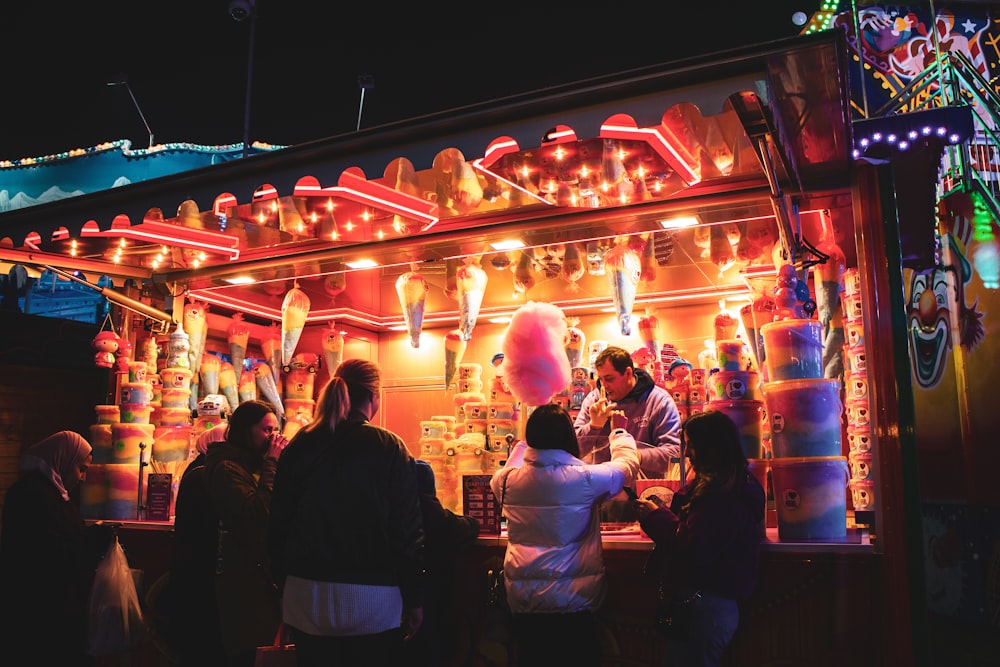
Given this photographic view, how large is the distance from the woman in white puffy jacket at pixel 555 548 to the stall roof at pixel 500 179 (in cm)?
170

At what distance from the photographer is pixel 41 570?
13.0 ft

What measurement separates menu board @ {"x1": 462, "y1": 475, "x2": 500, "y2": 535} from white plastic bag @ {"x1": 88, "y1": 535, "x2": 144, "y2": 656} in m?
2.17

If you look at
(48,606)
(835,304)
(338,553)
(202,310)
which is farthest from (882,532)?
(202,310)

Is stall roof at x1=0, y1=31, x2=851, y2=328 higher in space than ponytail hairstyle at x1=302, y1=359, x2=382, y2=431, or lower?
higher

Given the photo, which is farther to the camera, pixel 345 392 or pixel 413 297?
pixel 413 297

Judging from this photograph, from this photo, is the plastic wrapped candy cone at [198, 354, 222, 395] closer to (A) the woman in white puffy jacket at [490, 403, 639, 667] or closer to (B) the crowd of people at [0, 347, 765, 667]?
(B) the crowd of people at [0, 347, 765, 667]

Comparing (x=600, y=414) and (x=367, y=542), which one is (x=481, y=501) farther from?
(x=367, y=542)

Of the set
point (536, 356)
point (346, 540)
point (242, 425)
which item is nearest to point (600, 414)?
point (536, 356)

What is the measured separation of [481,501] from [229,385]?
4.23 metres

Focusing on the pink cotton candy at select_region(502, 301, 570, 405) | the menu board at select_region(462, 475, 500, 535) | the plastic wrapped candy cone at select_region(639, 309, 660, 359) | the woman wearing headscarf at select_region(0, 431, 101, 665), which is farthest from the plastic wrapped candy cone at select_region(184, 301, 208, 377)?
the plastic wrapped candy cone at select_region(639, 309, 660, 359)

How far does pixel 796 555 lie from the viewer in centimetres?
349

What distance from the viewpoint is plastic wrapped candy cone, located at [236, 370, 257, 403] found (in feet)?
24.8

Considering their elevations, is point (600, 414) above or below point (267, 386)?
below

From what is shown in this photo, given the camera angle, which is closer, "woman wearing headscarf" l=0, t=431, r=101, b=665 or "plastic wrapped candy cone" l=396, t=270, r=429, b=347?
"woman wearing headscarf" l=0, t=431, r=101, b=665
